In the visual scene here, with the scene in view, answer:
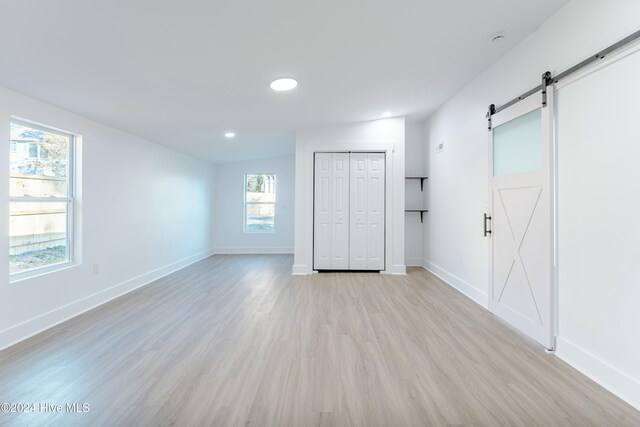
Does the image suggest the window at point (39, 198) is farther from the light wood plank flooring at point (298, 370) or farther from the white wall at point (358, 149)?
the white wall at point (358, 149)

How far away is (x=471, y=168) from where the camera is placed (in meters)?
3.90

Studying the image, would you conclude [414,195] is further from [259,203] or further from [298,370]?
[298,370]

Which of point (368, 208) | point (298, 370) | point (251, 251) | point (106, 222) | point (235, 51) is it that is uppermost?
point (235, 51)

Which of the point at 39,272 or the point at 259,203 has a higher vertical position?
the point at 259,203

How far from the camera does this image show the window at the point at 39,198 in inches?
109

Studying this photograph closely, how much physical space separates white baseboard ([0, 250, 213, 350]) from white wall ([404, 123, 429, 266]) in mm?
4595

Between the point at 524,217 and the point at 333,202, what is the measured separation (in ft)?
10.3

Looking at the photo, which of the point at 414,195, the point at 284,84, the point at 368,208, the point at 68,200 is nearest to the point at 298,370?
the point at 284,84

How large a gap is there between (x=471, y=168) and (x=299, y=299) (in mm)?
2802

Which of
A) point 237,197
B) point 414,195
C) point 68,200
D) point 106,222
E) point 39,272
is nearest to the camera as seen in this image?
point 39,272

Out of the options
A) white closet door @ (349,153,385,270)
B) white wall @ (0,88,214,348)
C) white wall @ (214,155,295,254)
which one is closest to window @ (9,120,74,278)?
white wall @ (0,88,214,348)

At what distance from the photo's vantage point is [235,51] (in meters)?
2.43

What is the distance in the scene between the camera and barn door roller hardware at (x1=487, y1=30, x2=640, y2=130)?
71.8 inches

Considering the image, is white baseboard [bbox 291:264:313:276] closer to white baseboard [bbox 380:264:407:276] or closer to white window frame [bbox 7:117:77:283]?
white baseboard [bbox 380:264:407:276]
